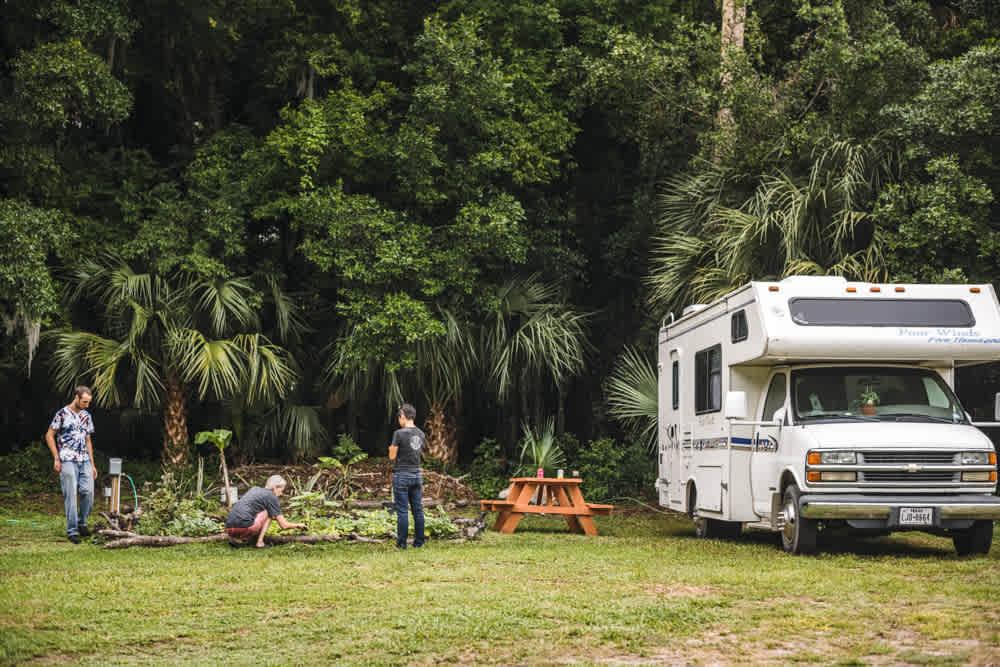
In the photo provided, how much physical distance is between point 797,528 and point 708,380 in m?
2.94

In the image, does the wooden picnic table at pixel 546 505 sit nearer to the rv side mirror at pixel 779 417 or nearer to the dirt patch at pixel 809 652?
the rv side mirror at pixel 779 417

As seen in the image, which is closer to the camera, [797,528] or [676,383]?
[797,528]

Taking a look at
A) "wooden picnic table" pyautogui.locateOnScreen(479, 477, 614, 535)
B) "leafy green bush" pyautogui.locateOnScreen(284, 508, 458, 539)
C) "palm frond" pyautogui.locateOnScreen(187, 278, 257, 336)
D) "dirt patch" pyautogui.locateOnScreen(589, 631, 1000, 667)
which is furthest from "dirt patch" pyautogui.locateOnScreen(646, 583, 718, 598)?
"palm frond" pyautogui.locateOnScreen(187, 278, 257, 336)

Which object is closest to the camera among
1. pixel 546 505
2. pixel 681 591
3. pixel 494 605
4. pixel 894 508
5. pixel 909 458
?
pixel 494 605

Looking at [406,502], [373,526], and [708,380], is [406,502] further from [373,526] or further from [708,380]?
[708,380]

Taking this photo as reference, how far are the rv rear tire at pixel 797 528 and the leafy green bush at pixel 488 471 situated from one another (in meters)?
9.08

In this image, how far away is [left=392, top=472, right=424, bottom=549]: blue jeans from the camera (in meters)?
12.1

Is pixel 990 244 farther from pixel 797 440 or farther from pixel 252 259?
pixel 252 259

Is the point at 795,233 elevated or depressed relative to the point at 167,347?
elevated

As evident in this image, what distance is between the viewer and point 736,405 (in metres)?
11.9

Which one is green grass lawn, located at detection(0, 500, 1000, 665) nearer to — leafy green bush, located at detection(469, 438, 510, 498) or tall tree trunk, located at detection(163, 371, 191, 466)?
tall tree trunk, located at detection(163, 371, 191, 466)

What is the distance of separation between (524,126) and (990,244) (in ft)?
27.8

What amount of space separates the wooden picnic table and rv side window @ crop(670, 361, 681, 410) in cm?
178

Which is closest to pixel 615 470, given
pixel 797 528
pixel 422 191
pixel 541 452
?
pixel 541 452
